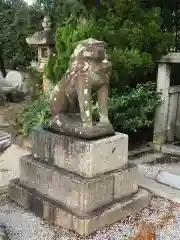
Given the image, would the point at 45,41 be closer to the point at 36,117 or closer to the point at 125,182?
the point at 36,117

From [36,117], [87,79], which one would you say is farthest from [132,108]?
[87,79]

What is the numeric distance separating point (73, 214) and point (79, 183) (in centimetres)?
35

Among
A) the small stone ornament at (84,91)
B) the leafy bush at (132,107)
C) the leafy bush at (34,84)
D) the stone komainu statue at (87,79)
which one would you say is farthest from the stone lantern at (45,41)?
the stone komainu statue at (87,79)

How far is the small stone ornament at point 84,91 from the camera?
142 inches

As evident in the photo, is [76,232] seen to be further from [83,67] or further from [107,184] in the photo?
[83,67]

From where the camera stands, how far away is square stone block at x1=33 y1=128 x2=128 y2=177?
11.6ft

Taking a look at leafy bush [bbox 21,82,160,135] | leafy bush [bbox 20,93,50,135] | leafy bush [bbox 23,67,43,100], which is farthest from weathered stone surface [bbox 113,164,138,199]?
leafy bush [bbox 23,67,43,100]

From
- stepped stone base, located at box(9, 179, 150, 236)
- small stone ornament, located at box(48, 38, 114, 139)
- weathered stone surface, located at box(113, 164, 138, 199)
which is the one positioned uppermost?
small stone ornament, located at box(48, 38, 114, 139)

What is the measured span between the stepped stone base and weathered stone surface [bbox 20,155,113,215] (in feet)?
0.21

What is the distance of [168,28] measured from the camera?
7.41 m

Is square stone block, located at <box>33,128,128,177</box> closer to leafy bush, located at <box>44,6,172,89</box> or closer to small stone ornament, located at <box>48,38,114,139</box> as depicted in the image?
small stone ornament, located at <box>48,38,114,139</box>

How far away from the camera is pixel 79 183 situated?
3.48 m

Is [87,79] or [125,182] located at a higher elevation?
[87,79]

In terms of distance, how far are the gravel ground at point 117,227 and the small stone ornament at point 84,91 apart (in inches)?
40.5
